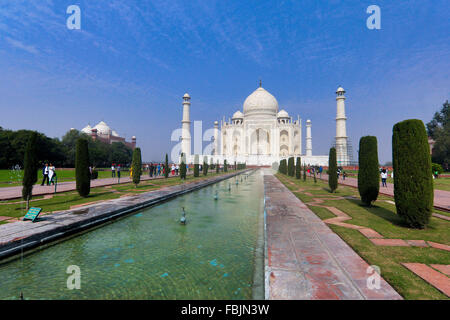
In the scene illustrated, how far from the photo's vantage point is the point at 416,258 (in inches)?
120

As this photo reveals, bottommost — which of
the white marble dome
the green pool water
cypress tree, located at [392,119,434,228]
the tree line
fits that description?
the green pool water

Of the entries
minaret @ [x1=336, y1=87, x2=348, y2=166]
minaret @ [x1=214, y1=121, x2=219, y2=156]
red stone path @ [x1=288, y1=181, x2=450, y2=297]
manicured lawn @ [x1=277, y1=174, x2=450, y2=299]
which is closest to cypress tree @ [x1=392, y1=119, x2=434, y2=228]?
manicured lawn @ [x1=277, y1=174, x2=450, y2=299]

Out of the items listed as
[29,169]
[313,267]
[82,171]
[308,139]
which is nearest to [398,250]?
[313,267]

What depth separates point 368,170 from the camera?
7227 mm

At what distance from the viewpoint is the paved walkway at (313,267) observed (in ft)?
6.87

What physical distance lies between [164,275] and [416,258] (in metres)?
3.26

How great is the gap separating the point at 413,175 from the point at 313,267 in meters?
3.63

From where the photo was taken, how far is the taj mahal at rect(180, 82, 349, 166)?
177ft

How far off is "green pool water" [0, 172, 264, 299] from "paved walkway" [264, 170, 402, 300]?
302 millimetres

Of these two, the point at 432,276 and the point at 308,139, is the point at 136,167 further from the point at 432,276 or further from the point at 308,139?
the point at 308,139

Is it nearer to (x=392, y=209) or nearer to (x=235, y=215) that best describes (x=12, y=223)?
(x=235, y=215)

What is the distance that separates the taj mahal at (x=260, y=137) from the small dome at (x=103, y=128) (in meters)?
30.0

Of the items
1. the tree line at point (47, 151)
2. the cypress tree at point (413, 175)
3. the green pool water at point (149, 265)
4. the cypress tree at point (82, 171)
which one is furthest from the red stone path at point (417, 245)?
the tree line at point (47, 151)

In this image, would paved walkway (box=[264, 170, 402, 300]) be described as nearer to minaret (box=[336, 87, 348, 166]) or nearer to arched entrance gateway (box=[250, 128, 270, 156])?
minaret (box=[336, 87, 348, 166])
